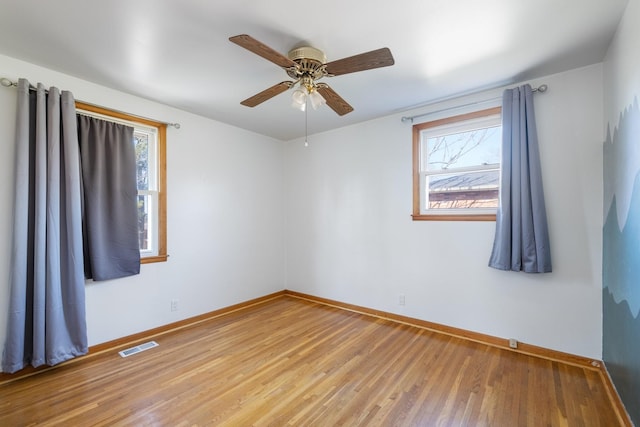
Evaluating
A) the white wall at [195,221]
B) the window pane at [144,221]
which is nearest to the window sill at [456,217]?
the white wall at [195,221]

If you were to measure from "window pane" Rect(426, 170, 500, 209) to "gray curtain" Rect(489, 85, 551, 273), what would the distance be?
0.26m

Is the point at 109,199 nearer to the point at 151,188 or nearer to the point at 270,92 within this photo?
the point at 151,188

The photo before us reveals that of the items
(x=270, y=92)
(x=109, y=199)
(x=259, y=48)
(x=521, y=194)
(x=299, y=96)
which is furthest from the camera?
(x=109, y=199)

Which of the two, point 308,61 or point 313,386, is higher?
point 308,61

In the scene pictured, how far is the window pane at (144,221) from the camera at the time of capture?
3020 millimetres

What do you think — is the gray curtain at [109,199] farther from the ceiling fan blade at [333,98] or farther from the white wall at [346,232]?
the ceiling fan blade at [333,98]

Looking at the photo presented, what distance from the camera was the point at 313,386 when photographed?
2102 mm

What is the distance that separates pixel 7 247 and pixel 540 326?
4.42m

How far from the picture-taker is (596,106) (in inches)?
90.5

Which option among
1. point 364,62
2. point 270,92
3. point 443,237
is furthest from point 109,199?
point 443,237

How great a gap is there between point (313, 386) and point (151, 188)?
257 centimetres

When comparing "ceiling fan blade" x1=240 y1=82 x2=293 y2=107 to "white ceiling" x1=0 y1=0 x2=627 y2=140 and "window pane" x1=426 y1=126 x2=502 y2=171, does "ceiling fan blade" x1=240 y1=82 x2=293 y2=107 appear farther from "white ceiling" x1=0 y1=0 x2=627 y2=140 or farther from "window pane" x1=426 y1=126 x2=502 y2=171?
"window pane" x1=426 y1=126 x2=502 y2=171

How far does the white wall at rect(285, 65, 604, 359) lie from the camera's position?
2344 mm

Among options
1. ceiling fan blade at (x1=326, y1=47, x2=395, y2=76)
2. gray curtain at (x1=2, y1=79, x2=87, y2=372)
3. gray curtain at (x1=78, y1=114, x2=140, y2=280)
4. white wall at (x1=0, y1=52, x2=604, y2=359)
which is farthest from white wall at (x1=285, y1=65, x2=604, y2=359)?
gray curtain at (x1=2, y1=79, x2=87, y2=372)
